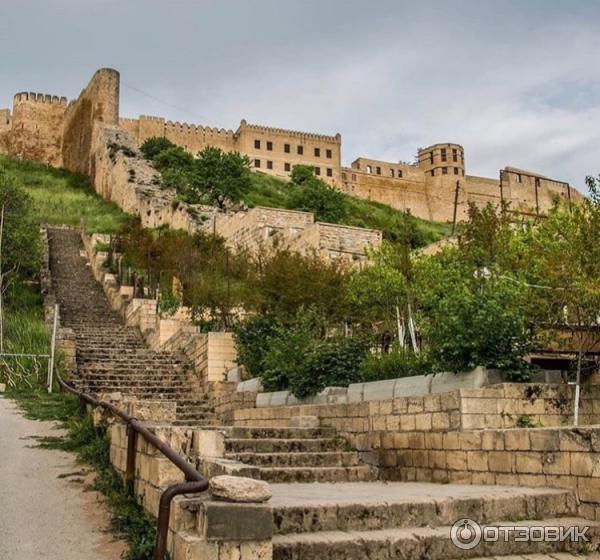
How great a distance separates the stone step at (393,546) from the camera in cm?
449

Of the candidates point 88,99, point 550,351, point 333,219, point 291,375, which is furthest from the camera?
point 88,99

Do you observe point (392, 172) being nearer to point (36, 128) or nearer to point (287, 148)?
point (287, 148)

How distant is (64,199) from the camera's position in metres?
44.6

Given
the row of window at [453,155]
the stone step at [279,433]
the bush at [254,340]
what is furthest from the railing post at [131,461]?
the row of window at [453,155]

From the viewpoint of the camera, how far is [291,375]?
37.0 feet

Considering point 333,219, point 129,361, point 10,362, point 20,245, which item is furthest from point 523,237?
point 333,219

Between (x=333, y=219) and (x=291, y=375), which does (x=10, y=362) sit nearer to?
(x=291, y=375)

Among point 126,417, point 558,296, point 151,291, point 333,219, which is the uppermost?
point 333,219

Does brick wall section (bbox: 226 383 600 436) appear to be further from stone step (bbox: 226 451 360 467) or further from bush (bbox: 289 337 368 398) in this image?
bush (bbox: 289 337 368 398)

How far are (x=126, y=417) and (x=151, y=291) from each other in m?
18.2

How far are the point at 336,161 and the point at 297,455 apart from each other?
73177 mm

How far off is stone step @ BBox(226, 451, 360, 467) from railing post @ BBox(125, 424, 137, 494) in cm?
128

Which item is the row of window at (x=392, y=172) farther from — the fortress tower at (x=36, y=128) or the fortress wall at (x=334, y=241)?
the fortress wall at (x=334, y=241)

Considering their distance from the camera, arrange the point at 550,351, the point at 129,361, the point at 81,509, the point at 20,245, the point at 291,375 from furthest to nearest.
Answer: the point at 20,245 → the point at 129,361 → the point at 291,375 → the point at 550,351 → the point at 81,509
